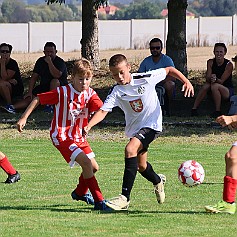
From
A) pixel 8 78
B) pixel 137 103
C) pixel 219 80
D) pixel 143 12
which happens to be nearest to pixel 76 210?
pixel 137 103

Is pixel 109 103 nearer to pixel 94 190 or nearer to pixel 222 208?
pixel 94 190

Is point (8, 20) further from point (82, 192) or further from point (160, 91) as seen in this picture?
point (82, 192)

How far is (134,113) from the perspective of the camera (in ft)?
31.5

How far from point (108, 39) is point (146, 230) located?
55.9 m

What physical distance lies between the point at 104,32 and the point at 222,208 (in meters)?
55.3

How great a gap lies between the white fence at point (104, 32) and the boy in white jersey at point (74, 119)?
170ft

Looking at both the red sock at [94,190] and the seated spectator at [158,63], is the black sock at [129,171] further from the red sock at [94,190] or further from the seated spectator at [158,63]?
the seated spectator at [158,63]

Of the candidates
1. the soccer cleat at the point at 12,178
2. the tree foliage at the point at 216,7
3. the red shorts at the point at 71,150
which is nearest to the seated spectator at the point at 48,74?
the soccer cleat at the point at 12,178

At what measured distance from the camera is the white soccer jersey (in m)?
9.55

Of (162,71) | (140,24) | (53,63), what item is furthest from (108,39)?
(162,71)

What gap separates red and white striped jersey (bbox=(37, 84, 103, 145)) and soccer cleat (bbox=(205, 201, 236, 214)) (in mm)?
1656

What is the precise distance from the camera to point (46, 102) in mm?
9672

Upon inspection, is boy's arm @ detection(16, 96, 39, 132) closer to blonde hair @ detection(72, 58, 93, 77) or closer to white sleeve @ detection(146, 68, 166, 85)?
blonde hair @ detection(72, 58, 93, 77)

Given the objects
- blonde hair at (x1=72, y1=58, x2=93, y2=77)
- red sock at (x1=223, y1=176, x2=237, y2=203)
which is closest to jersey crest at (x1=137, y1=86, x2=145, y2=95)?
blonde hair at (x1=72, y1=58, x2=93, y2=77)
